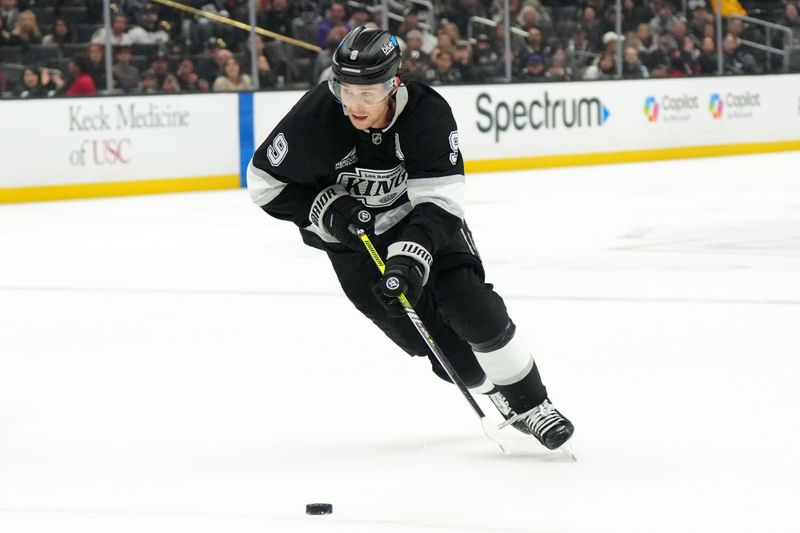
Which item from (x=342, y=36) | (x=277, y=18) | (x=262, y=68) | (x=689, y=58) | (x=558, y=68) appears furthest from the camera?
(x=689, y=58)

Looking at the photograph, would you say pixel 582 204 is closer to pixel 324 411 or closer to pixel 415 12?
pixel 415 12

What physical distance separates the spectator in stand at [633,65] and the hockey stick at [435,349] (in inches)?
462

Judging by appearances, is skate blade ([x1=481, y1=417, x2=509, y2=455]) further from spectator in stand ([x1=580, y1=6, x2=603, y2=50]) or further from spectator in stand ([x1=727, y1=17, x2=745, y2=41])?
spectator in stand ([x1=727, y1=17, x2=745, y2=41])

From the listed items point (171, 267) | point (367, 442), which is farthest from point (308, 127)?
point (171, 267)

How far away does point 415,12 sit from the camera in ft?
44.5

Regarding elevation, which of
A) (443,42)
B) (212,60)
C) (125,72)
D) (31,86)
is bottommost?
(31,86)

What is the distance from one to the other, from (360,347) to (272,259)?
273 cm

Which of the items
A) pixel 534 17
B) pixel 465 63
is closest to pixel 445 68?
pixel 465 63

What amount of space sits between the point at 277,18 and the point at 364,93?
382 inches

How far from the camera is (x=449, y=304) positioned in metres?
3.37

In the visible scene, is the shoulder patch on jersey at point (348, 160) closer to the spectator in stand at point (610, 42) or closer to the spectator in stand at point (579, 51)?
the spectator in stand at point (579, 51)

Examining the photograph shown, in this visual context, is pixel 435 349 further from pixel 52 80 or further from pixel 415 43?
pixel 415 43

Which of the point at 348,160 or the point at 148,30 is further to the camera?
the point at 148,30

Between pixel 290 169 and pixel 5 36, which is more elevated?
pixel 5 36
